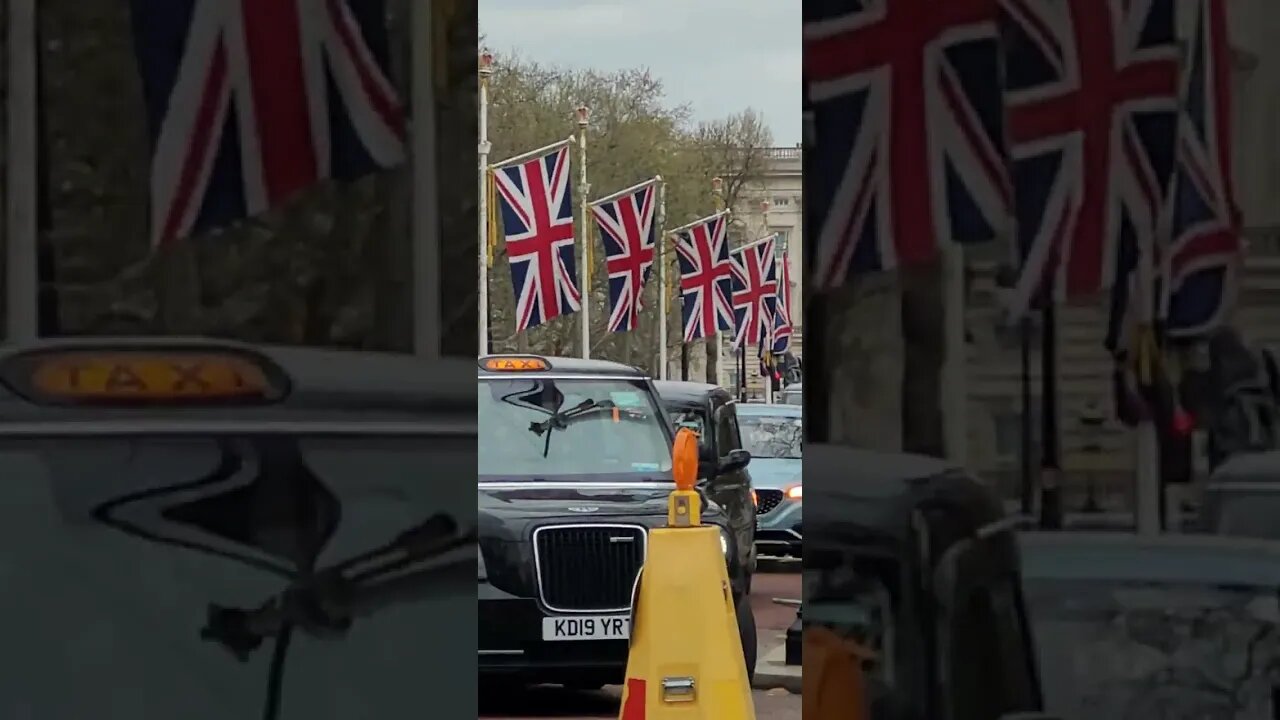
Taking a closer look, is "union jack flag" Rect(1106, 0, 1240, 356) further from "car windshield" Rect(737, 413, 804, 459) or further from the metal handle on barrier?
"car windshield" Rect(737, 413, 804, 459)

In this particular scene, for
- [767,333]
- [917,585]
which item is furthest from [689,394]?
[767,333]

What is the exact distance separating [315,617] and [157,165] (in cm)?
101

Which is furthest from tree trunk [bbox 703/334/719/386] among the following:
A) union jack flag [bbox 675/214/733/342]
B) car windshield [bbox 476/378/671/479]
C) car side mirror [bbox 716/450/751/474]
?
car windshield [bbox 476/378/671/479]

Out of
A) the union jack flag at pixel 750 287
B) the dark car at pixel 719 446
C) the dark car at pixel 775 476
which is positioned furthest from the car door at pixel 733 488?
the union jack flag at pixel 750 287

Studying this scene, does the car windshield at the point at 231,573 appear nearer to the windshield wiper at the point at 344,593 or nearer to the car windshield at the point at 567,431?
the windshield wiper at the point at 344,593

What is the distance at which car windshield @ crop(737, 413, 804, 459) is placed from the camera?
1928 centimetres

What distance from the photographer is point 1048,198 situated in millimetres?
4023

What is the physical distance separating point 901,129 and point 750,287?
3950cm

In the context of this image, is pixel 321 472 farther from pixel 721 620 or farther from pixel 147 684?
pixel 721 620

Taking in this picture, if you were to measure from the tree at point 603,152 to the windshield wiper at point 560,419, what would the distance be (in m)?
28.0

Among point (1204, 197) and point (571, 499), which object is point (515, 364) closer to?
point (571, 499)

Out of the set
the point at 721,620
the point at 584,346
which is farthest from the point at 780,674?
the point at 584,346

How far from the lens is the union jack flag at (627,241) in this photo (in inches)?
1203

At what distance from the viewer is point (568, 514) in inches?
379
